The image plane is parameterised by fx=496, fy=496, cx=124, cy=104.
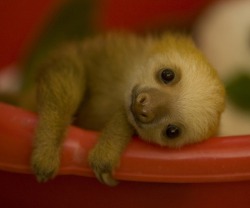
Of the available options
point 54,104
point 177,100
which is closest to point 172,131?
point 177,100

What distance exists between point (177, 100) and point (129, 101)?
0.39 ft

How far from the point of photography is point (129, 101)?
1.20 m

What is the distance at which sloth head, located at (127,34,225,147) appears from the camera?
1123 mm

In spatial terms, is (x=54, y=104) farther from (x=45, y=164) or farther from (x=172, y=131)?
(x=172, y=131)

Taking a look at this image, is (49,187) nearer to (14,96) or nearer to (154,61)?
(154,61)

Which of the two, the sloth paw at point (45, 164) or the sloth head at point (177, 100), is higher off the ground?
the sloth head at point (177, 100)

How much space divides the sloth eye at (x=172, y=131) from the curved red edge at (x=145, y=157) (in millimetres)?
46

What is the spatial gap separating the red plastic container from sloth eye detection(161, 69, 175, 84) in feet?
0.60

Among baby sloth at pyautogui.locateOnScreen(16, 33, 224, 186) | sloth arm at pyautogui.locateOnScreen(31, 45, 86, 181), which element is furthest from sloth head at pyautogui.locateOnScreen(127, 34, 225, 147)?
sloth arm at pyautogui.locateOnScreen(31, 45, 86, 181)

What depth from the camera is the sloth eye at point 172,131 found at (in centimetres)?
113

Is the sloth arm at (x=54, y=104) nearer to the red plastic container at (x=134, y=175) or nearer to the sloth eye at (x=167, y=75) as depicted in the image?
the red plastic container at (x=134, y=175)

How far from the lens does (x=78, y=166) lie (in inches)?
41.9

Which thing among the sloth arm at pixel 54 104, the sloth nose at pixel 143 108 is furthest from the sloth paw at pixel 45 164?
the sloth nose at pixel 143 108

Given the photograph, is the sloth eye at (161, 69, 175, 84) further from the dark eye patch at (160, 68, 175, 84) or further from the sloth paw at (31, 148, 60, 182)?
the sloth paw at (31, 148, 60, 182)
